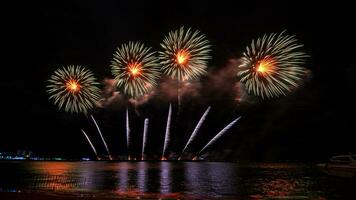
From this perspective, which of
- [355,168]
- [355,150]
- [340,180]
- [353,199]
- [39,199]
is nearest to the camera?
[39,199]

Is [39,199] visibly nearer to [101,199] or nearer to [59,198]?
[59,198]

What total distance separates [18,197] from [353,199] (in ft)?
94.6

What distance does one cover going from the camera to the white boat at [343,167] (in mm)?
54719

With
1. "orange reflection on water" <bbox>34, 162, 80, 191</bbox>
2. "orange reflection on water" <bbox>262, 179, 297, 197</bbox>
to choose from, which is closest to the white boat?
"orange reflection on water" <bbox>262, 179, 297, 197</bbox>

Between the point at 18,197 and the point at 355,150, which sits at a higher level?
the point at 355,150

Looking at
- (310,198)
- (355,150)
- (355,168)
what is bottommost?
(310,198)

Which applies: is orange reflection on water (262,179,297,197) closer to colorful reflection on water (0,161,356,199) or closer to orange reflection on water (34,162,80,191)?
colorful reflection on water (0,161,356,199)

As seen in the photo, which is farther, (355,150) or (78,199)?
(355,150)

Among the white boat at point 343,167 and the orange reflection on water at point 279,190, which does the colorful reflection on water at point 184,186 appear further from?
the white boat at point 343,167

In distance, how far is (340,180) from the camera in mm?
58625

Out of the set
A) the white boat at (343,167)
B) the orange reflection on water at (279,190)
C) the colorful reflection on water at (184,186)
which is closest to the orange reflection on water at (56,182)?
the colorful reflection on water at (184,186)

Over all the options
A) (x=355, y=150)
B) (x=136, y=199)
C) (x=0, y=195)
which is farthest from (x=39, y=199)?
(x=355, y=150)

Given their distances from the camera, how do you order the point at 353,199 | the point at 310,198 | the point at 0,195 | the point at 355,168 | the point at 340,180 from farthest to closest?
the point at 340,180
the point at 355,168
the point at 310,198
the point at 353,199
the point at 0,195

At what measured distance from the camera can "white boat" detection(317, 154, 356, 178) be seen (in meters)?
54.7
